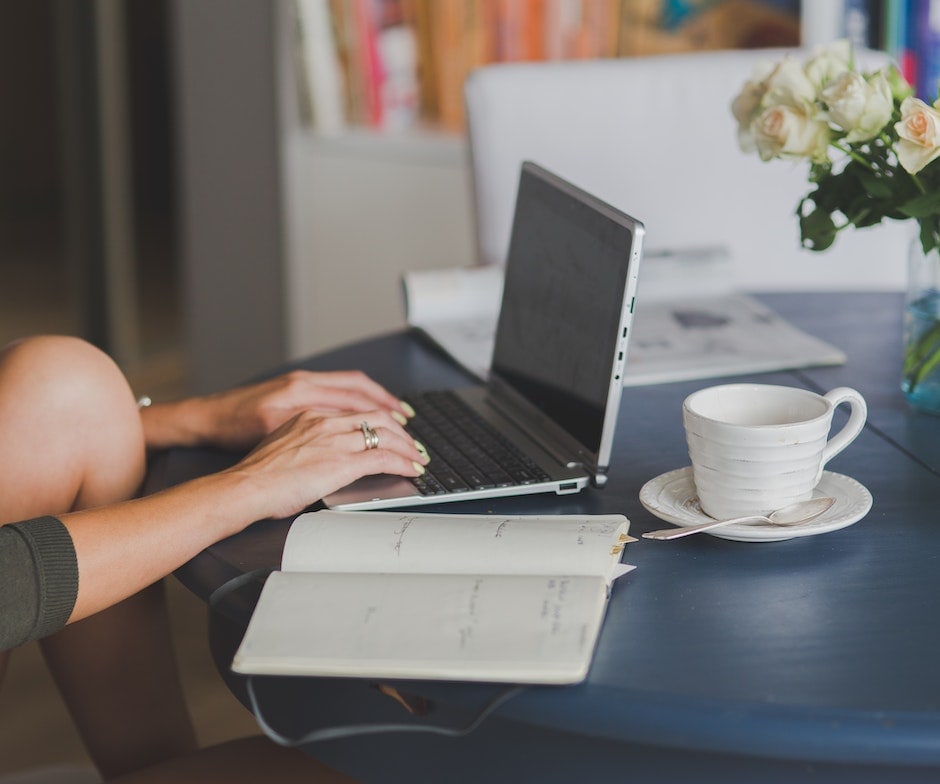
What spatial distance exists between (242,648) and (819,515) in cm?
43

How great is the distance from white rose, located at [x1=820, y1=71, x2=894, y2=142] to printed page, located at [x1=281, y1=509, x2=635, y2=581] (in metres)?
0.42

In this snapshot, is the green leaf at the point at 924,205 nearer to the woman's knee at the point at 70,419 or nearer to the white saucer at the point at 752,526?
the white saucer at the point at 752,526

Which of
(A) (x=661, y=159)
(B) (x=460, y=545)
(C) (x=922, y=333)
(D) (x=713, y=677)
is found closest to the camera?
(D) (x=713, y=677)

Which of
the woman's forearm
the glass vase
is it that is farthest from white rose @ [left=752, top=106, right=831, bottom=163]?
the woman's forearm

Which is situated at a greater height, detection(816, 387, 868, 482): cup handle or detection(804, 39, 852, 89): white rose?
detection(804, 39, 852, 89): white rose

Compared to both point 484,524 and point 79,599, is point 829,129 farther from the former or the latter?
point 79,599

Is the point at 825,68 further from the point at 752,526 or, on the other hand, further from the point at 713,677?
the point at 713,677

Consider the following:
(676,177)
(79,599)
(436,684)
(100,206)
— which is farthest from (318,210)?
(436,684)

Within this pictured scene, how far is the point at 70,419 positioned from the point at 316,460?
256 mm

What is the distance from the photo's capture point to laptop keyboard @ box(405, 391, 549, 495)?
3.30ft

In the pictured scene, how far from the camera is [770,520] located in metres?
0.90

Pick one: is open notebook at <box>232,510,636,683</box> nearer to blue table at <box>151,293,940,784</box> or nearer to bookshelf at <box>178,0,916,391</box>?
blue table at <box>151,293,940,784</box>

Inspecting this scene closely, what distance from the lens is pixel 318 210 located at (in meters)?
2.80

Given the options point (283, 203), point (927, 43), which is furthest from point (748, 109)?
point (283, 203)
